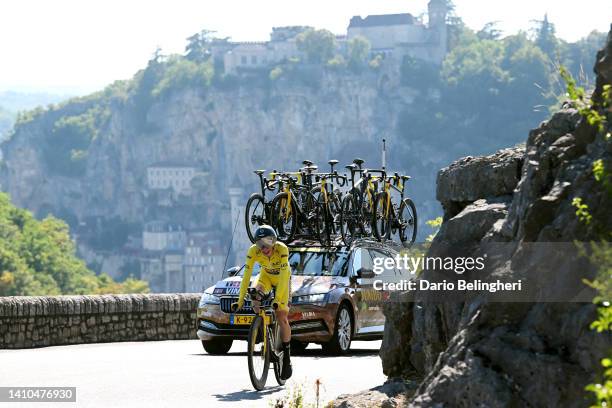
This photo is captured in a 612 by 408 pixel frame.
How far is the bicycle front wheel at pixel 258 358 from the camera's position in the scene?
A: 1129 cm

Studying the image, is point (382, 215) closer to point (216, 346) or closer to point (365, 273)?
point (365, 273)

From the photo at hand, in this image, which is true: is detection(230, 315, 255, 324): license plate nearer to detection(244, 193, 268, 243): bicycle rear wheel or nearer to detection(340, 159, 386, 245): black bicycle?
detection(244, 193, 268, 243): bicycle rear wheel

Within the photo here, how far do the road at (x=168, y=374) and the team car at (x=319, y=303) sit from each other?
232 millimetres

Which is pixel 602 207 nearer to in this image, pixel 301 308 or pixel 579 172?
pixel 579 172

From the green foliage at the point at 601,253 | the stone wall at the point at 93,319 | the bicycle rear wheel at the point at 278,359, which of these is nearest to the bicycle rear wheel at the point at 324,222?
the stone wall at the point at 93,319

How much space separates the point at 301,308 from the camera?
16375 mm

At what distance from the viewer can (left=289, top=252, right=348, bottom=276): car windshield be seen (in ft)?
56.6

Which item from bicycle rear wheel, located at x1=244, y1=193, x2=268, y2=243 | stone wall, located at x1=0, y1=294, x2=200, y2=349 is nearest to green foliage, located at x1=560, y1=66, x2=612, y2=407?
stone wall, located at x1=0, y1=294, x2=200, y2=349

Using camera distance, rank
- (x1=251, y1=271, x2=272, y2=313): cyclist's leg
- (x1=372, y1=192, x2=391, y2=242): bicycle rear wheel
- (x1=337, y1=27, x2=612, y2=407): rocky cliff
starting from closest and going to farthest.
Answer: (x1=337, y1=27, x2=612, y2=407): rocky cliff
(x1=251, y1=271, x2=272, y2=313): cyclist's leg
(x1=372, y1=192, x2=391, y2=242): bicycle rear wheel

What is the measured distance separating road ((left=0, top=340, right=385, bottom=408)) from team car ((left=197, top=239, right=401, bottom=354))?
0.23 meters

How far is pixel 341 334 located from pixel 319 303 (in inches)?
23.4

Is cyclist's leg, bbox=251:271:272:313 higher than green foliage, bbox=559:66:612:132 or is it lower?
lower

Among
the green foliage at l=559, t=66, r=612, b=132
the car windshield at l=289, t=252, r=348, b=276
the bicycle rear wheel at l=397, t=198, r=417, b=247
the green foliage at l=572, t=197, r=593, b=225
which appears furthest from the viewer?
the bicycle rear wheel at l=397, t=198, r=417, b=247

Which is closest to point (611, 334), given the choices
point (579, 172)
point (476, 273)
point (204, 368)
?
point (579, 172)
